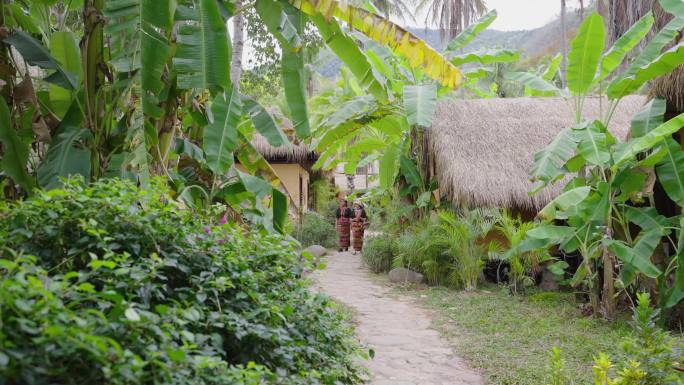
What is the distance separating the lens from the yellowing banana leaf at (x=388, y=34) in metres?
4.27

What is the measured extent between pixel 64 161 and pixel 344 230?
1165 cm

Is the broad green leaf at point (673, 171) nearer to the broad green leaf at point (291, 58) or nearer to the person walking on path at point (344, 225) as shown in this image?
the broad green leaf at point (291, 58)

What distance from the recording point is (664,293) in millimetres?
6332

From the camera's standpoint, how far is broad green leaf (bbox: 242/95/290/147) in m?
5.05

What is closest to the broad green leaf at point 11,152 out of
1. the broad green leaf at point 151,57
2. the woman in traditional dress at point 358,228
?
the broad green leaf at point 151,57

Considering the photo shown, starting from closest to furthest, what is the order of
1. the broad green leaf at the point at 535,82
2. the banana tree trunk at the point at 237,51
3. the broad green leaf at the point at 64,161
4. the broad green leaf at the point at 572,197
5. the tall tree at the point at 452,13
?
1. the broad green leaf at the point at 64,161
2. the broad green leaf at the point at 572,197
3. the broad green leaf at the point at 535,82
4. the banana tree trunk at the point at 237,51
5. the tall tree at the point at 452,13

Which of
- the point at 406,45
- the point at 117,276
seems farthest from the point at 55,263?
the point at 406,45

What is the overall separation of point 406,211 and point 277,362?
940cm

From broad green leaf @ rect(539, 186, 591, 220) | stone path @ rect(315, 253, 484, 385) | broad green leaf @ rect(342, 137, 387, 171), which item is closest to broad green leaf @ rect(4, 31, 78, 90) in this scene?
stone path @ rect(315, 253, 484, 385)

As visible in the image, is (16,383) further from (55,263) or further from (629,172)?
(629,172)

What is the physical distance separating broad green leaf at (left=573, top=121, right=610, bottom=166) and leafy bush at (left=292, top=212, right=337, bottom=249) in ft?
31.3

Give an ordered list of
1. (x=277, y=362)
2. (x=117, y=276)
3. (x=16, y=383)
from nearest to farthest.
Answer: (x=16, y=383) < (x=117, y=276) < (x=277, y=362)

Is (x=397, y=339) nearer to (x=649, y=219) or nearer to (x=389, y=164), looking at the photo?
(x=649, y=219)

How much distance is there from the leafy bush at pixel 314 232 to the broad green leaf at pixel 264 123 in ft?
33.2
